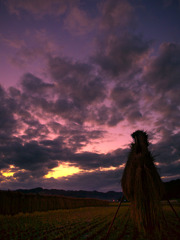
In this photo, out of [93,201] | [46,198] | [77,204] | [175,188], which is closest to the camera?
[46,198]

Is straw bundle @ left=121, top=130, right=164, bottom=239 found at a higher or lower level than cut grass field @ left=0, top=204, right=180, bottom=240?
higher

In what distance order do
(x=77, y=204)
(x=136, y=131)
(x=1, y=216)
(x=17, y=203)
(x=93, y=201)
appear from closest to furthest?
(x=136, y=131)
(x=1, y=216)
(x=17, y=203)
(x=77, y=204)
(x=93, y=201)

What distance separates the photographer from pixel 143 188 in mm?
7246

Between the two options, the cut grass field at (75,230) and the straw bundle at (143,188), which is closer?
the straw bundle at (143,188)

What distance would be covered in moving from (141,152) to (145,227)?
3019 millimetres

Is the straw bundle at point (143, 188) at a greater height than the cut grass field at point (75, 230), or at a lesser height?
greater

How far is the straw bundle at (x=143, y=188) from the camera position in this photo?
6992mm

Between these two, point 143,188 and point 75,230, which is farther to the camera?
point 75,230

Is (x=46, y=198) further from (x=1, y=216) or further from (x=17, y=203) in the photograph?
(x=1, y=216)

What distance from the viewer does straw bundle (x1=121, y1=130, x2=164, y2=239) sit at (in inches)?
275

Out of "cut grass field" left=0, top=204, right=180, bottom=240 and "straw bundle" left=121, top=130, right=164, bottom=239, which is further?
"cut grass field" left=0, top=204, right=180, bottom=240

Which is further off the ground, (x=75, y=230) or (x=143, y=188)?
(x=143, y=188)

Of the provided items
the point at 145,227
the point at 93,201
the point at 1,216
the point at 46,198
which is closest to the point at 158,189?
the point at 145,227

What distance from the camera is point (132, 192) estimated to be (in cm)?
755
